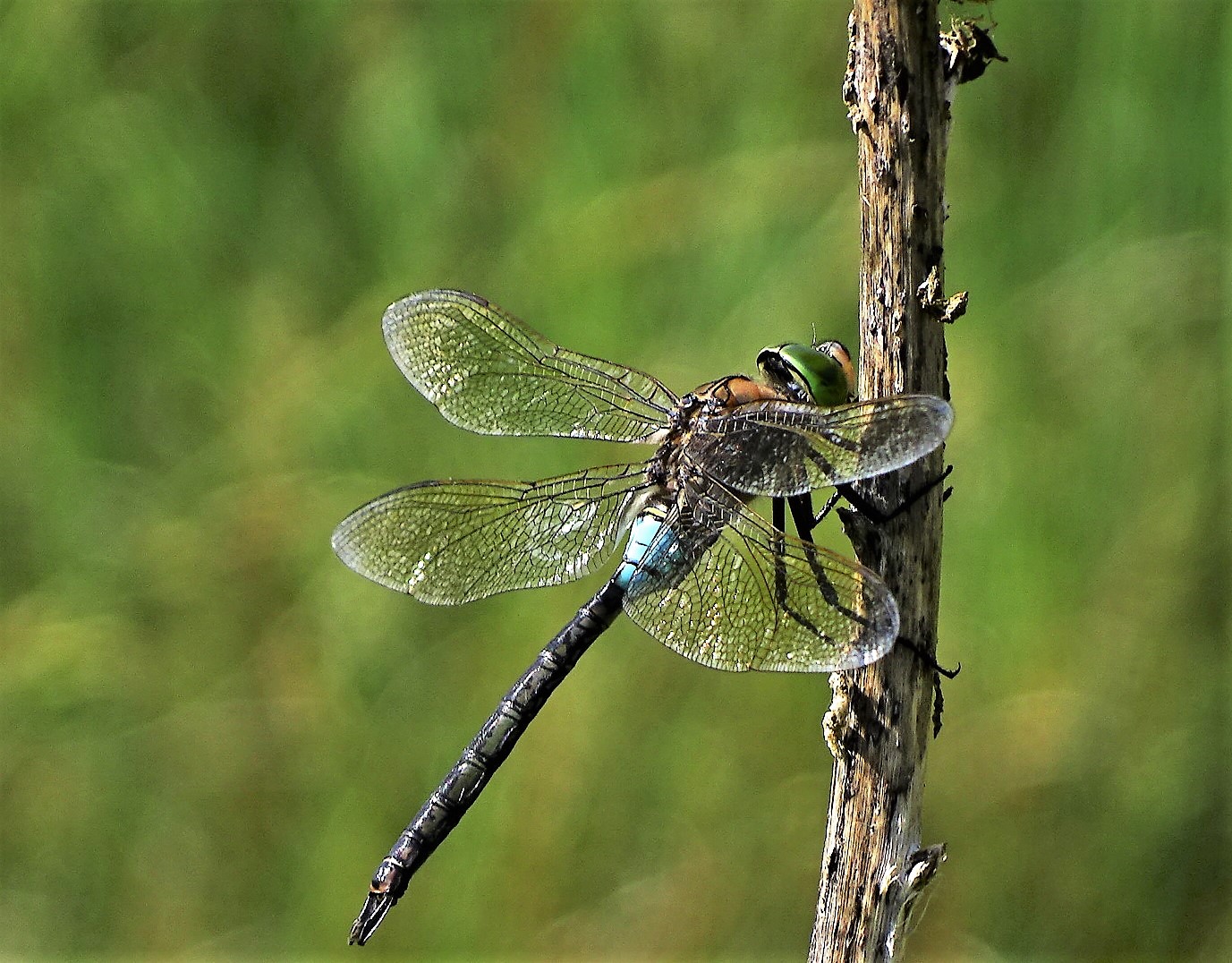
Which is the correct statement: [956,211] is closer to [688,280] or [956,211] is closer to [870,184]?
[688,280]

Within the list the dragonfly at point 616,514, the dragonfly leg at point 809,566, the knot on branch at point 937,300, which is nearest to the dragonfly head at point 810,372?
the dragonfly at point 616,514

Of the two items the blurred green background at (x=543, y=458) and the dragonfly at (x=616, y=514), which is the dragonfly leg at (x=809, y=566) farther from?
the blurred green background at (x=543, y=458)

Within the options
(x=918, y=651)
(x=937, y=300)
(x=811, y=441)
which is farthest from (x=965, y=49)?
(x=918, y=651)

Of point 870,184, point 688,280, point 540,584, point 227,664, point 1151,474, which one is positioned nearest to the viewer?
point 870,184

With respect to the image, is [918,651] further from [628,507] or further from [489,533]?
[489,533]

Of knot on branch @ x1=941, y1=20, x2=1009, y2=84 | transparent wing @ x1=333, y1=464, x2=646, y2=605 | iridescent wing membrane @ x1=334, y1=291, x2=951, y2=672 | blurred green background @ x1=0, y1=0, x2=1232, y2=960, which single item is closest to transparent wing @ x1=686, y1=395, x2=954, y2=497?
iridescent wing membrane @ x1=334, y1=291, x2=951, y2=672

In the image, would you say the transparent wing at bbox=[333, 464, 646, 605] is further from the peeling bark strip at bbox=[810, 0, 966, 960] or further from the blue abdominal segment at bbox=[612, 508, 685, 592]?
the peeling bark strip at bbox=[810, 0, 966, 960]

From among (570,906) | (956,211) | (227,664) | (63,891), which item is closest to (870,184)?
(956,211)
